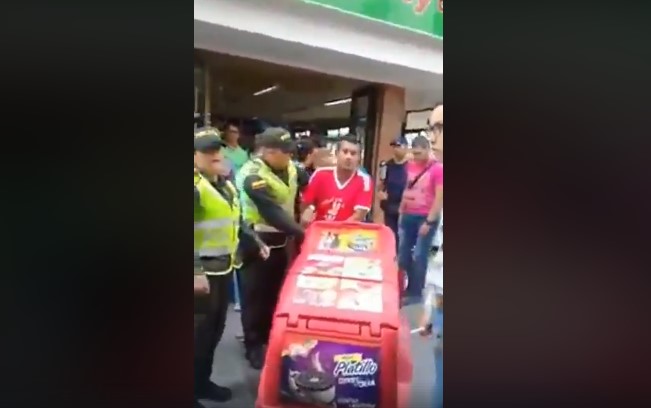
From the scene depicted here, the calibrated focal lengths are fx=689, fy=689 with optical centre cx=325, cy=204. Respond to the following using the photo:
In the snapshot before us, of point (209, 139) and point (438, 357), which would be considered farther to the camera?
point (438, 357)

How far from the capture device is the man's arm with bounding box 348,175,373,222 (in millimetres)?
1183

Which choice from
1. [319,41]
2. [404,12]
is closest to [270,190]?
[319,41]

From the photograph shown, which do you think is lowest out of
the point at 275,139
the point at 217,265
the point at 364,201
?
the point at 217,265

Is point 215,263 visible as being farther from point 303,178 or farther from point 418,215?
point 418,215

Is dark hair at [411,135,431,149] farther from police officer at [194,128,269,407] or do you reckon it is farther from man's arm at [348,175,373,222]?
police officer at [194,128,269,407]

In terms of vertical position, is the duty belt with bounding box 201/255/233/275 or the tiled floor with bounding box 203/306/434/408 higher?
the duty belt with bounding box 201/255/233/275

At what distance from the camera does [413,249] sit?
1190mm

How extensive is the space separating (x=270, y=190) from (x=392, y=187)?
0.70ft

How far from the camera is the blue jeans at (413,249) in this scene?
119 cm

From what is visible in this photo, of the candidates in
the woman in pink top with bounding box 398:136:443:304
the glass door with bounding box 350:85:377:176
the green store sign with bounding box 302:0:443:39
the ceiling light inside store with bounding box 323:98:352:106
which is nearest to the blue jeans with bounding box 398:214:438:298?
the woman in pink top with bounding box 398:136:443:304
